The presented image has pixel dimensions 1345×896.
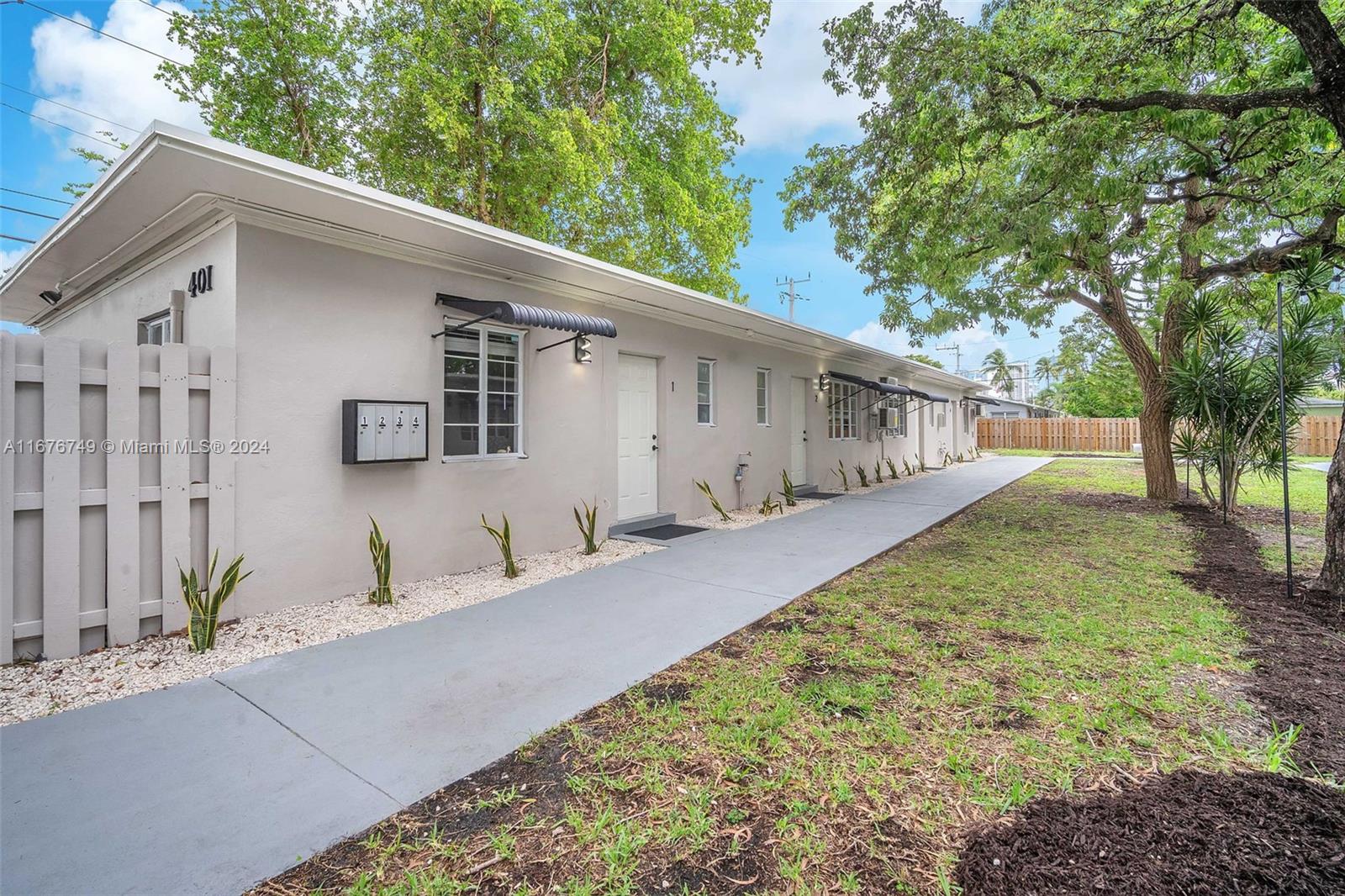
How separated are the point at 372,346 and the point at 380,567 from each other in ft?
6.01

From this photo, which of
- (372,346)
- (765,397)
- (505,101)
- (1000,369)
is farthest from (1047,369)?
(372,346)

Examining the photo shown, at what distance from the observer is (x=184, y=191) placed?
12.1 ft

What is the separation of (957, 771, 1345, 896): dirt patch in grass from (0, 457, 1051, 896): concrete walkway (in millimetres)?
1866

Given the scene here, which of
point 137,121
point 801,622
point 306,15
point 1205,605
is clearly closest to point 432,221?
point 801,622

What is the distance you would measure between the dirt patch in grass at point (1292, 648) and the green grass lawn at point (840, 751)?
0.50 ft

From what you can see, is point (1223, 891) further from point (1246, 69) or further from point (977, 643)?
point (1246, 69)

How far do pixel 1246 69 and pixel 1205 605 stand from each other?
4.94 meters

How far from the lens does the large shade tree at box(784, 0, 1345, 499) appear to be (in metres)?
4.80

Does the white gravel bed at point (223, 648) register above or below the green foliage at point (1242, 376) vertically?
below

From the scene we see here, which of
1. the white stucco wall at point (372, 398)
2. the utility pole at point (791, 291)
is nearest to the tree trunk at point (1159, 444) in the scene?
the white stucco wall at point (372, 398)

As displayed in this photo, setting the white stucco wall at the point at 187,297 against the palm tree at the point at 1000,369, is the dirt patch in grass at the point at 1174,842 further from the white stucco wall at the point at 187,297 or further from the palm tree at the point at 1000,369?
the palm tree at the point at 1000,369

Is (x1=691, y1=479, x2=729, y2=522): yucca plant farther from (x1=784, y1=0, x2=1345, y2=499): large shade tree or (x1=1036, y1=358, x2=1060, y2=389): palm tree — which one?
(x1=1036, y1=358, x2=1060, y2=389): palm tree

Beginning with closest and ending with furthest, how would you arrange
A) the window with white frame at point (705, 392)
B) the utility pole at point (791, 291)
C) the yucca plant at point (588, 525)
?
the yucca plant at point (588, 525), the window with white frame at point (705, 392), the utility pole at point (791, 291)

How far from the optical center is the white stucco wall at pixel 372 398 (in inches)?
158
